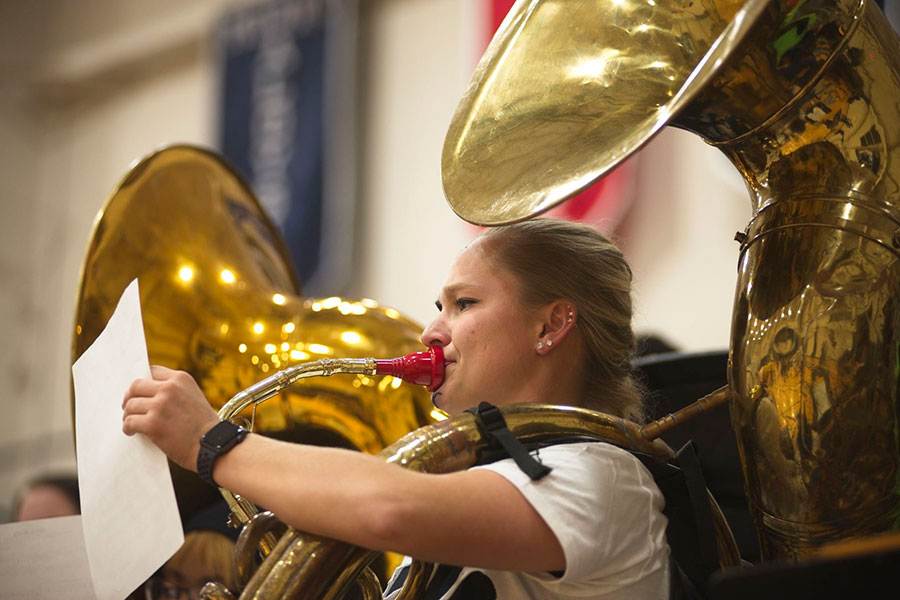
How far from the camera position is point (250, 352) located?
1.53 meters

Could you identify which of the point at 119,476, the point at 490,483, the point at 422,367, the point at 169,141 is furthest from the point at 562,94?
the point at 169,141

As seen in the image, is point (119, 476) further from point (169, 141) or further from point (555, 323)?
point (169, 141)

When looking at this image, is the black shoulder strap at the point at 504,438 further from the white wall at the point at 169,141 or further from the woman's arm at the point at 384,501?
the white wall at the point at 169,141

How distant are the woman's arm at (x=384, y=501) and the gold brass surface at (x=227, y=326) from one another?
58cm

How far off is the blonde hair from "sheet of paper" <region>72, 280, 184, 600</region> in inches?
18.2

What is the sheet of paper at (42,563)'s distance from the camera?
3.44 feet

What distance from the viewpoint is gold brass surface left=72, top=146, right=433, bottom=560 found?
1503 mm

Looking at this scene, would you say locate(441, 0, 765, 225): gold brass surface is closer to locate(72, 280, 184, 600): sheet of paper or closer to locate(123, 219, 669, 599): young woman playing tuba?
locate(123, 219, 669, 599): young woman playing tuba

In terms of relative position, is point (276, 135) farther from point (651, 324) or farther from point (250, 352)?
point (250, 352)

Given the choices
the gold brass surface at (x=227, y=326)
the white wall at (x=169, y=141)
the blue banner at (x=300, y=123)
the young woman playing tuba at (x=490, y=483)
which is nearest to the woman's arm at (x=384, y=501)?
the young woman playing tuba at (x=490, y=483)

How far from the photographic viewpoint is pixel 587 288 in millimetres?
1260

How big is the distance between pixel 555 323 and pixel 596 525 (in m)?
0.35

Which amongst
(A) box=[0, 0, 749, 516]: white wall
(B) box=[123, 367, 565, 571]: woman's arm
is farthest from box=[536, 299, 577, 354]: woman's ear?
(A) box=[0, 0, 749, 516]: white wall

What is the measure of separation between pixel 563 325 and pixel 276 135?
2723 mm
